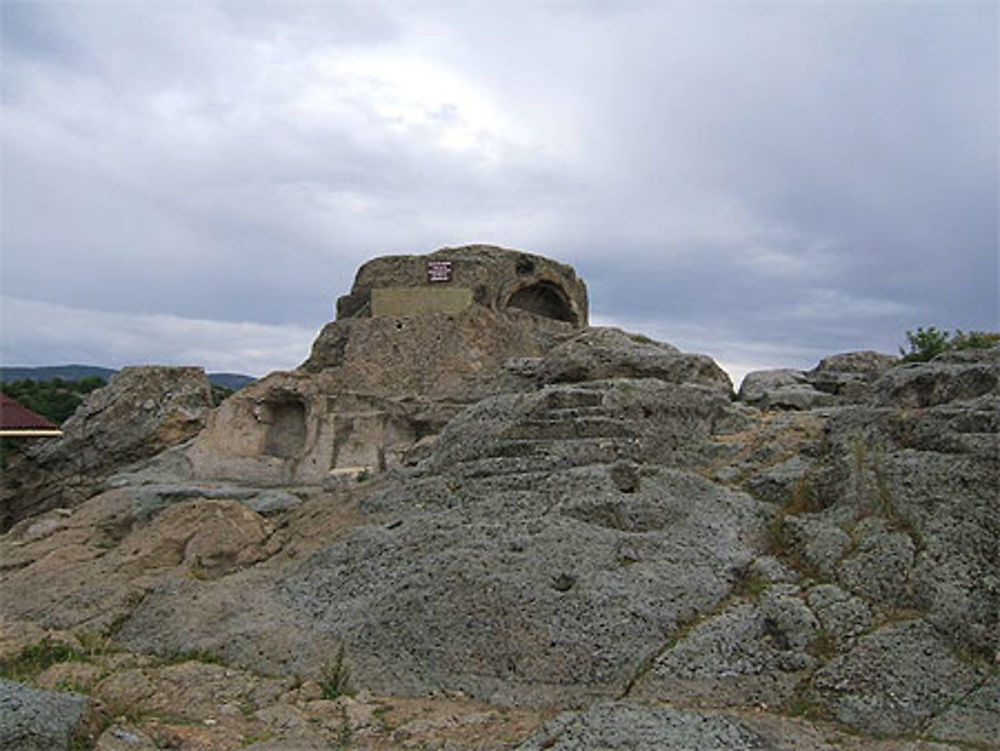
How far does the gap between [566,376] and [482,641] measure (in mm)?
6065

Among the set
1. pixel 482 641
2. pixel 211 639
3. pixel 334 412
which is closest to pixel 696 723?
pixel 482 641

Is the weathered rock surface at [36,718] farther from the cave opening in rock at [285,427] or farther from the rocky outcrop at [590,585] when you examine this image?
the cave opening in rock at [285,427]

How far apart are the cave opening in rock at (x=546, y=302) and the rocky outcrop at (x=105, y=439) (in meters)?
8.37

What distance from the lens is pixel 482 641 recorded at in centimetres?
668

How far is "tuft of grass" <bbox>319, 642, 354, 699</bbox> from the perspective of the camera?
6402 millimetres

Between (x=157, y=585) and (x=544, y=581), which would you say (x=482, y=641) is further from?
(x=157, y=585)

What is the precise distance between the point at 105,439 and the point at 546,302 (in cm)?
1123

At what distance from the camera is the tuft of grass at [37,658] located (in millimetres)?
7184

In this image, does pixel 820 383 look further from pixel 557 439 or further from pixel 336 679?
pixel 336 679

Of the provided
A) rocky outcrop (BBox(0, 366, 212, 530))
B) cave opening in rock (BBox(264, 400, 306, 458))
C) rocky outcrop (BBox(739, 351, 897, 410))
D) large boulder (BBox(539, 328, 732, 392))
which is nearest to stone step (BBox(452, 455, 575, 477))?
large boulder (BBox(539, 328, 732, 392))

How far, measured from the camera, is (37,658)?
741cm

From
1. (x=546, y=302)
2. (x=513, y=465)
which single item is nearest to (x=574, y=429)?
(x=513, y=465)

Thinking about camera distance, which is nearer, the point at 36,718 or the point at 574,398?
the point at 36,718

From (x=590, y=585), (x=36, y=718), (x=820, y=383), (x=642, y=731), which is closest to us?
(x=36, y=718)
